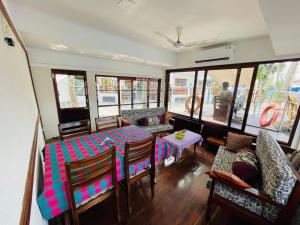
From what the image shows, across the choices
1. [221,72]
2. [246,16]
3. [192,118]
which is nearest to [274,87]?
[221,72]

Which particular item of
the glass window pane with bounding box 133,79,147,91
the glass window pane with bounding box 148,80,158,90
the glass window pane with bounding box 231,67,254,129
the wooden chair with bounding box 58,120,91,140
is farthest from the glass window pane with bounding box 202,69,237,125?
the wooden chair with bounding box 58,120,91,140

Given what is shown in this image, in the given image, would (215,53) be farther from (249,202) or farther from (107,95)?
(107,95)

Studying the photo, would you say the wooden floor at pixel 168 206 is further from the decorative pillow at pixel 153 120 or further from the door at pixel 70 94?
the door at pixel 70 94

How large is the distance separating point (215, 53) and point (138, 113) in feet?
8.75

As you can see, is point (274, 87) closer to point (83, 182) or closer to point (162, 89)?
point (162, 89)

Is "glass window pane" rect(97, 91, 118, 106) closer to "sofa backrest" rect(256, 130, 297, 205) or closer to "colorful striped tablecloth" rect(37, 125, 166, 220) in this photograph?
"colorful striped tablecloth" rect(37, 125, 166, 220)

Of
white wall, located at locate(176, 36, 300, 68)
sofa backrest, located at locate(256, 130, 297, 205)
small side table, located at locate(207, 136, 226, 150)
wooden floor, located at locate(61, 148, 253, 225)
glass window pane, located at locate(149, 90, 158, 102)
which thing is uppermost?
white wall, located at locate(176, 36, 300, 68)

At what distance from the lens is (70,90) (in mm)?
3602

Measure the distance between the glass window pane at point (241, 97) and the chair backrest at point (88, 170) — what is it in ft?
11.3

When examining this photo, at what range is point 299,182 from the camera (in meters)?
1.08

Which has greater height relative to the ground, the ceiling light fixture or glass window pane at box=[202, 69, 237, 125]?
the ceiling light fixture

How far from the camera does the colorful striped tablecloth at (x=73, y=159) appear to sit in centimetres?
108

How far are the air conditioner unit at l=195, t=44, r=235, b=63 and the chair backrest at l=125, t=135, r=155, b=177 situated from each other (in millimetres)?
3024

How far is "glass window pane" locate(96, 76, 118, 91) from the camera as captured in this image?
4.00 meters
